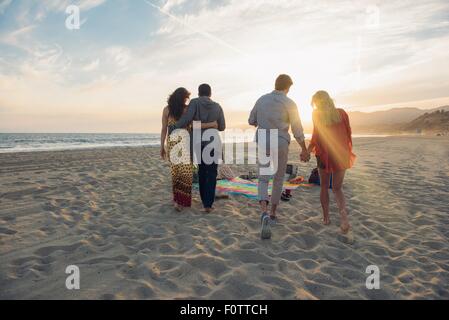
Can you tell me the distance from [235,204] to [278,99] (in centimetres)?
240

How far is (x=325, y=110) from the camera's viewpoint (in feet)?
13.6

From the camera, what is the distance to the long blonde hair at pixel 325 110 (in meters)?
4.14

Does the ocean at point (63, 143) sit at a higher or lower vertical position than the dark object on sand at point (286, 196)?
higher

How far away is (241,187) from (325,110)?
3.49 m

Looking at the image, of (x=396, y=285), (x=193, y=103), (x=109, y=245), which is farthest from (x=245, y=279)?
(x=193, y=103)

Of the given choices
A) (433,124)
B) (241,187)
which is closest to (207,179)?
(241,187)

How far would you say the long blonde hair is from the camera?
13.6 feet

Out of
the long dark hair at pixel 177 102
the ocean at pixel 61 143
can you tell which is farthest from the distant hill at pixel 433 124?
the long dark hair at pixel 177 102

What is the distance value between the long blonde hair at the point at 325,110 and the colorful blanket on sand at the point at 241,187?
2493mm

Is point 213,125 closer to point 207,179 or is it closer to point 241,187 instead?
point 207,179

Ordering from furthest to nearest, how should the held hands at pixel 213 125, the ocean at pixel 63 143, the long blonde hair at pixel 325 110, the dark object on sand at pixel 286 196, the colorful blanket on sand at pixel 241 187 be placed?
the ocean at pixel 63 143
the colorful blanket on sand at pixel 241 187
the dark object on sand at pixel 286 196
the held hands at pixel 213 125
the long blonde hair at pixel 325 110

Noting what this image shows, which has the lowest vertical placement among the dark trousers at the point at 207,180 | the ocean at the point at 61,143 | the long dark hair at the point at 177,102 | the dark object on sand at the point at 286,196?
the dark object on sand at the point at 286,196

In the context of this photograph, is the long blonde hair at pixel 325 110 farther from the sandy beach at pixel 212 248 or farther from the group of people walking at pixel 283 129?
the sandy beach at pixel 212 248

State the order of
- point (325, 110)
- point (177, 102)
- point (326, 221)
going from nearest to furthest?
point (325, 110) → point (326, 221) → point (177, 102)
